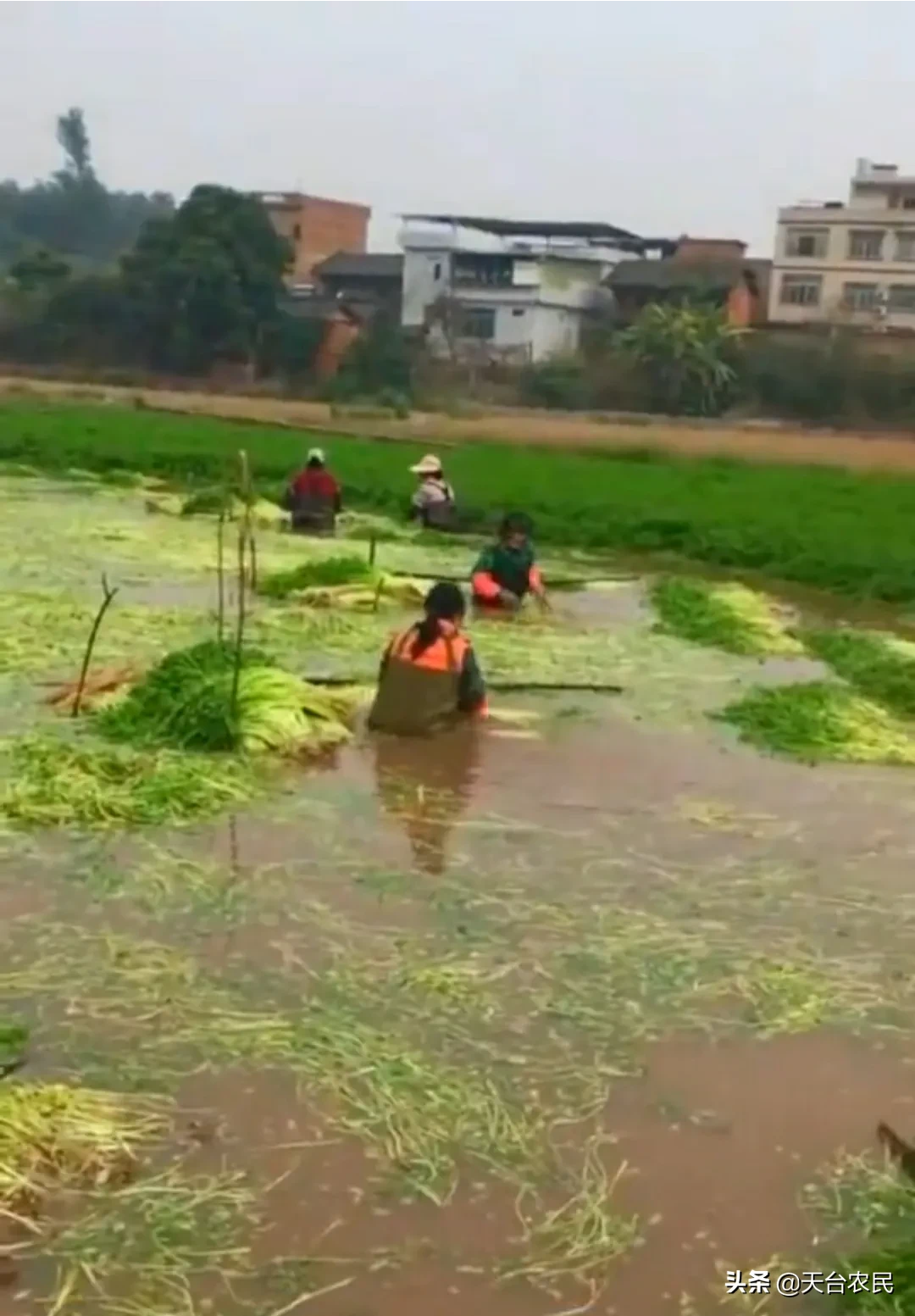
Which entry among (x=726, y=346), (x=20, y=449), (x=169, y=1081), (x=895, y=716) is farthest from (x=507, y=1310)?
(x=726, y=346)

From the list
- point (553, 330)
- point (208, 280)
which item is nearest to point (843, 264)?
point (553, 330)

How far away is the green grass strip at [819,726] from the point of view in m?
9.81

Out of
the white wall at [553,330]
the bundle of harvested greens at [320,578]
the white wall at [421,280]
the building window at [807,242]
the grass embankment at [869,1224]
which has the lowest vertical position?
the grass embankment at [869,1224]

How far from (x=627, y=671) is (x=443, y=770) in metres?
3.25

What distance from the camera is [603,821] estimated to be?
27.1 ft

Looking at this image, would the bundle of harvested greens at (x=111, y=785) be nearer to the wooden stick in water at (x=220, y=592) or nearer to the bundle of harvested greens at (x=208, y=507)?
the wooden stick in water at (x=220, y=592)

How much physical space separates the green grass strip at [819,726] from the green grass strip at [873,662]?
497 millimetres

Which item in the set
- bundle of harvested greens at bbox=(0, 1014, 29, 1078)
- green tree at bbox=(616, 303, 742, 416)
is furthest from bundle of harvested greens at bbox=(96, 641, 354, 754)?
green tree at bbox=(616, 303, 742, 416)

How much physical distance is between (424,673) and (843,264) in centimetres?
4407

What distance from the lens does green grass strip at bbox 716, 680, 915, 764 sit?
32.2 feet

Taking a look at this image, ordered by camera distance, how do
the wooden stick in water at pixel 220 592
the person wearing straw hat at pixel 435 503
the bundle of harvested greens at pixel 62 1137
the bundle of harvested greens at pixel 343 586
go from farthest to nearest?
the person wearing straw hat at pixel 435 503
the bundle of harvested greens at pixel 343 586
the wooden stick in water at pixel 220 592
the bundle of harvested greens at pixel 62 1137

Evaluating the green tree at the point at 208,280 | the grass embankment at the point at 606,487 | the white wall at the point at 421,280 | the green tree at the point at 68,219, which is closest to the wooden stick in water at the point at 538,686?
the grass embankment at the point at 606,487

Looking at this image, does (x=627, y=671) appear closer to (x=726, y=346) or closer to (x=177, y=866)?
(x=177, y=866)

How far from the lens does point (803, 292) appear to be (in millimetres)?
50344
